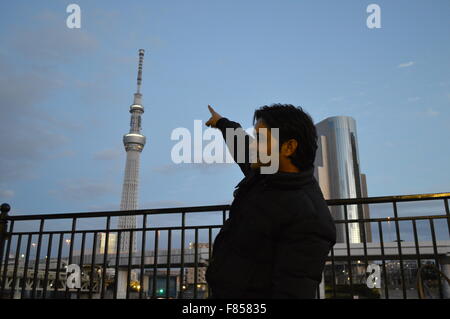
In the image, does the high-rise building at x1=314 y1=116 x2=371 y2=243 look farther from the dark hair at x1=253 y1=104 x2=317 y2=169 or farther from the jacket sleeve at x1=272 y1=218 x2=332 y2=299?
the jacket sleeve at x1=272 y1=218 x2=332 y2=299

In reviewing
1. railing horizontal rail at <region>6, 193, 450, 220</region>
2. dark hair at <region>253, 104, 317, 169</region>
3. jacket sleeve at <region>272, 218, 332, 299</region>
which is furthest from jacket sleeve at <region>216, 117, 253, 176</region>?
railing horizontal rail at <region>6, 193, 450, 220</region>

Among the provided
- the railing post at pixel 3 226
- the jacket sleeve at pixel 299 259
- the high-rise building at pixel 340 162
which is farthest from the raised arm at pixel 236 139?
the high-rise building at pixel 340 162

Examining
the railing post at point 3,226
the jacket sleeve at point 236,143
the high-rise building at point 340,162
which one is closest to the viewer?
the jacket sleeve at point 236,143

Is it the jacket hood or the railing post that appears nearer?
the jacket hood

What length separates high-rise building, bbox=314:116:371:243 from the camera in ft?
406

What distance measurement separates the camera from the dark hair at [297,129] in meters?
1.57

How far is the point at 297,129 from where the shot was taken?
1589 millimetres

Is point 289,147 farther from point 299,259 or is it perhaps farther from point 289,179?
point 299,259

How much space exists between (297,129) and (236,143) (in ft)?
2.07

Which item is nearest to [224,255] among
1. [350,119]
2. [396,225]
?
[396,225]

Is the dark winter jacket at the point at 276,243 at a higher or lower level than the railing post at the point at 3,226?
lower

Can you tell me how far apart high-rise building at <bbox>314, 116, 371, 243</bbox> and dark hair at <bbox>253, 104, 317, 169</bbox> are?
12408 centimetres

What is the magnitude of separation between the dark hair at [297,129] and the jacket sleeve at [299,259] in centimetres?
33

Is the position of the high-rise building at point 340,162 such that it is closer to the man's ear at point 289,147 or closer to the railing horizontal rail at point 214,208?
the railing horizontal rail at point 214,208
